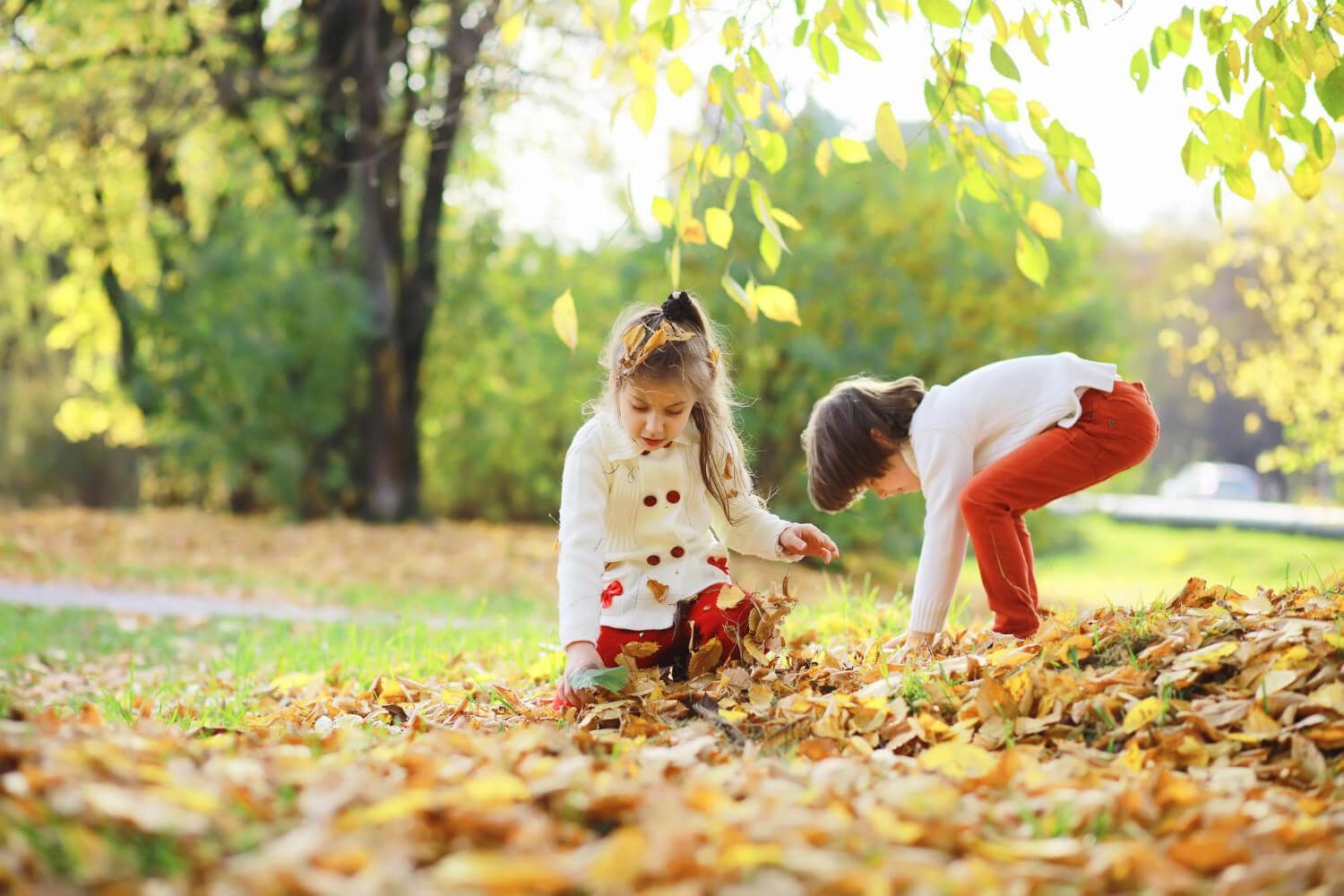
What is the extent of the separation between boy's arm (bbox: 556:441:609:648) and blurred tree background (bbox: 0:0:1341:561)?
5783 mm

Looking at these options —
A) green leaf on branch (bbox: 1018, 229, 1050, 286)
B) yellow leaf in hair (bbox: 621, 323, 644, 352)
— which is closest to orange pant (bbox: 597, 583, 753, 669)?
yellow leaf in hair (bbox: 621, 323, 644, 352)

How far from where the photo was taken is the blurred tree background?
1044cm

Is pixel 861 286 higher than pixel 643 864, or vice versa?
pixel 861 286

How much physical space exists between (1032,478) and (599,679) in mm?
1489

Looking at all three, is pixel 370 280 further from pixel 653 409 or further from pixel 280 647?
pixel 653 409

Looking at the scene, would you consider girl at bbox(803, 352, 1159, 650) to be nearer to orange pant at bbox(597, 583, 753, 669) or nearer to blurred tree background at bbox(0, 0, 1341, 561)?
orange pant at bbox(597, 583, 753, 669)

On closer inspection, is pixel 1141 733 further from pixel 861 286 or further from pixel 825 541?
pixel 861 286

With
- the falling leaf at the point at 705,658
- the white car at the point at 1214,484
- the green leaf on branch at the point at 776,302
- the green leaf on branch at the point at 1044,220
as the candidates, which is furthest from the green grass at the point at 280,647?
the white car at the point at 1214,484

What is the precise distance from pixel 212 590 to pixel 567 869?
773cm

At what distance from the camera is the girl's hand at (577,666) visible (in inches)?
120

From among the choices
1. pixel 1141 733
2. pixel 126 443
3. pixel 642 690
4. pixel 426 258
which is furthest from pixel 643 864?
pixel 126 443

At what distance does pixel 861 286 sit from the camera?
1036 cm

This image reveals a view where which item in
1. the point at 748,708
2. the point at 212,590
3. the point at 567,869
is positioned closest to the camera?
the point at 567,869

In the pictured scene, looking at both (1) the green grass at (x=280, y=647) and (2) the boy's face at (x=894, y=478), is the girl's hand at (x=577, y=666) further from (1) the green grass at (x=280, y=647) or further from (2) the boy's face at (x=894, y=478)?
(2) the boy's face at (x=894, y=478)
